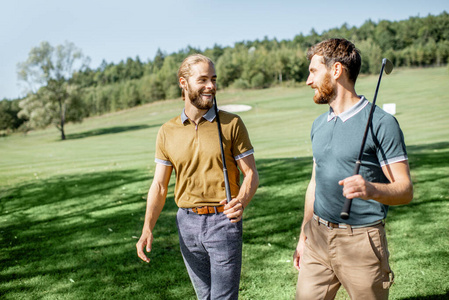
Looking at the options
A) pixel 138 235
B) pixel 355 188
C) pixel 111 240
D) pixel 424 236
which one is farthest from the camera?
pixel 138 235

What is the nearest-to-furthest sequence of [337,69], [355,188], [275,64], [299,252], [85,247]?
[355,188] → [337,69] → [299,252] → [85,247] → [275,64]

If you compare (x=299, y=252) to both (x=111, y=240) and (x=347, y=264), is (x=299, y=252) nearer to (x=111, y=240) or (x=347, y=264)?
(x=347, y=264)

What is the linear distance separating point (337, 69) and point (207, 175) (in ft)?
3.90

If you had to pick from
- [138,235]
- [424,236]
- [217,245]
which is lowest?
[424,236]

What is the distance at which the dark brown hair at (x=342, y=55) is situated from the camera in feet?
7.92

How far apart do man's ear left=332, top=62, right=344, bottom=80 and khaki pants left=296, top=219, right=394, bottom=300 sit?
1025 mm

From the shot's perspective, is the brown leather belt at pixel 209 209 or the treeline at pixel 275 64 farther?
the treeline at pixel 275 64

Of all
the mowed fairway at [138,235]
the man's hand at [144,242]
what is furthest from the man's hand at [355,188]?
the mowed fairway at [138,235]

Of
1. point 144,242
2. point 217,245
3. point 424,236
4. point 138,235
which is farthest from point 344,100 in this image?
point 138,235

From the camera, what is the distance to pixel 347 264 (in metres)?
2.44

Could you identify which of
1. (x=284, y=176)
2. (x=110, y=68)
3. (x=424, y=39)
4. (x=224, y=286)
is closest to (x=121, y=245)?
(x=224, y=286)

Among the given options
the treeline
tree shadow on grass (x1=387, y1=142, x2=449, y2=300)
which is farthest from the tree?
tree shadow on grass (x1=387, y1=142, x2=449, y2=300)

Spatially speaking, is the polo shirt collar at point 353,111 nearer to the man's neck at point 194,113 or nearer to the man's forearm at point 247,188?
→ the man's forearm at point 247,188

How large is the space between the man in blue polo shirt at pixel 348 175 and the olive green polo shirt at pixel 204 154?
61cm
